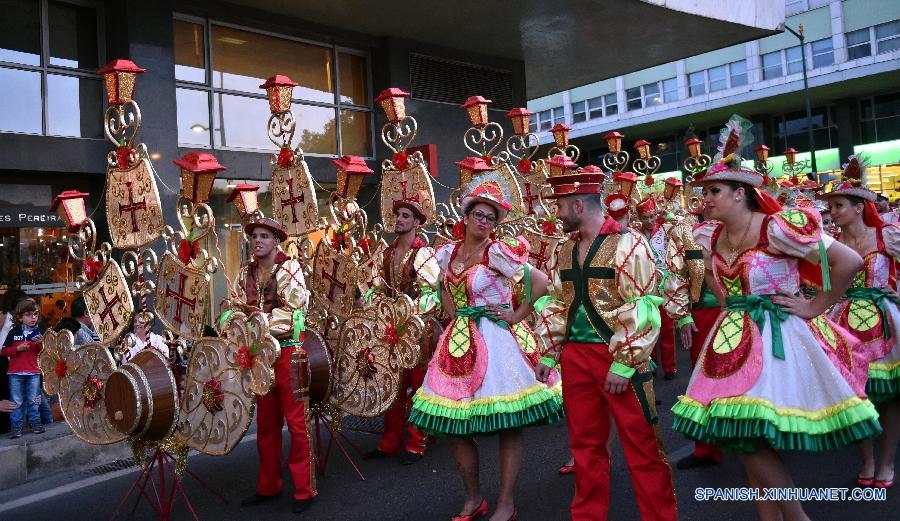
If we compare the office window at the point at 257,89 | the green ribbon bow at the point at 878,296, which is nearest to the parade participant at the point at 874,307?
the green ribbon bow at the point at 878,296

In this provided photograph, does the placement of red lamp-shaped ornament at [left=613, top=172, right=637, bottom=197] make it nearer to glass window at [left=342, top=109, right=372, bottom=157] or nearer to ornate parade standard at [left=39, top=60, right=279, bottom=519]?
glass window at [left=342, top=109, right=372, bottom=157]

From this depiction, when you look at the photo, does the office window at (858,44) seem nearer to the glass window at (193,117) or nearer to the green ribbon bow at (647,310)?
the glass window at (193,117)

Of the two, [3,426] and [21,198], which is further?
[21,198]

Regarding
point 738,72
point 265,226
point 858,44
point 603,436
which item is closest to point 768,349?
point 603,436

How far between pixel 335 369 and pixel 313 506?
4.30ft

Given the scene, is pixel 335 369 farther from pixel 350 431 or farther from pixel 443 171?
pixel 443 171

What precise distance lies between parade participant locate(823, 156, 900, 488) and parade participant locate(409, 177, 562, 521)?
2048 millimetres

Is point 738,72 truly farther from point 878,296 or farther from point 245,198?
point 245,198

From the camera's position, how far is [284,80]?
6008 millimetres

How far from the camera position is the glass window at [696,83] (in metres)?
32.7

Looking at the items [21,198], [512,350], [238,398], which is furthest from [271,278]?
[21,198]

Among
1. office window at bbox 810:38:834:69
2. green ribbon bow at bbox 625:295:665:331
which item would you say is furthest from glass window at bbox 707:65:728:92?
green ribbon bow at bbox 625:295:665:331

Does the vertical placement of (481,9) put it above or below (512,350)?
above

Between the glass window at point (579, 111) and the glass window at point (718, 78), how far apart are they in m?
7.01
